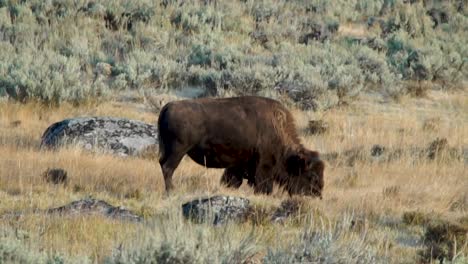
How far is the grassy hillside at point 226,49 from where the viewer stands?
20625 millimetres

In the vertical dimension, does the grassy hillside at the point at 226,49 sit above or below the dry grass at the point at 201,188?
below

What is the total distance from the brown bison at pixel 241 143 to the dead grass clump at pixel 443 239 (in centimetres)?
246

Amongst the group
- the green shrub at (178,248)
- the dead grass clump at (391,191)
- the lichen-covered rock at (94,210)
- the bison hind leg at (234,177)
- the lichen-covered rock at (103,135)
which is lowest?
the lichen-covered rock at (103,135)

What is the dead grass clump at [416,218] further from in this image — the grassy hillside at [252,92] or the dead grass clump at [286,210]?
the dead grass clump at [286,210]

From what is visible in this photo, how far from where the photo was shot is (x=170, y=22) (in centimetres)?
2720

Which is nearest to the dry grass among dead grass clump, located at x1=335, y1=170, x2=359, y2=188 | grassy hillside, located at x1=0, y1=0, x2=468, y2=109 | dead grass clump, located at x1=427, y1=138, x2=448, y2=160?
dead grass clump, located at x1=335, y1=170, x2=359, y2=188

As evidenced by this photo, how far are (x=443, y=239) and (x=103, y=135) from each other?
715 cm

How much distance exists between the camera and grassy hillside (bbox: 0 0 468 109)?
812 inches

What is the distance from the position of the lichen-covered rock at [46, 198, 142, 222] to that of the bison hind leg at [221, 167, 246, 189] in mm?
3115

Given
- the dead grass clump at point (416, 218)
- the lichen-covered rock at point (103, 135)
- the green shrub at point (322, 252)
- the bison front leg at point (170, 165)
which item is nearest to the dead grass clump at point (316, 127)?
the lichen-covered rock at point (103, 135)

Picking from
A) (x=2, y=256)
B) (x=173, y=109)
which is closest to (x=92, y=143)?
(x=173, y=109)

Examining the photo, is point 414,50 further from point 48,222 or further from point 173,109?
point 48,222

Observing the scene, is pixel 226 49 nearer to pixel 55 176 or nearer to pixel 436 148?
pixel 436 148

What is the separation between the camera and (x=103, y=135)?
46.0 feet
